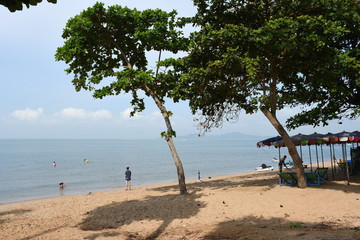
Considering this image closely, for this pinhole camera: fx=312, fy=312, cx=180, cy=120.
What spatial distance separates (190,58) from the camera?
1524 centimetres

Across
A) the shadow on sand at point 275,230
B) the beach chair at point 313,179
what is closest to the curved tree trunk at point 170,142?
the shadow on sand at point 275,230

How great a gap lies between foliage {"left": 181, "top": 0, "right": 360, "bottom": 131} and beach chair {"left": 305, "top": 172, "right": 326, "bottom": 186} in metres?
3.53

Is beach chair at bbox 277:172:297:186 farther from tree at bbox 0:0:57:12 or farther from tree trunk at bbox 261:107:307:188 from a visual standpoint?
tree at bbox 0:0:57:12

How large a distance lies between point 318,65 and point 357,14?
2623 millimetres

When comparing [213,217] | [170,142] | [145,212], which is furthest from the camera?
[170,142]

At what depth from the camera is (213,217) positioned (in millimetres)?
11797

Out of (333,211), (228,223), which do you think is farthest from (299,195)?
(228,223)

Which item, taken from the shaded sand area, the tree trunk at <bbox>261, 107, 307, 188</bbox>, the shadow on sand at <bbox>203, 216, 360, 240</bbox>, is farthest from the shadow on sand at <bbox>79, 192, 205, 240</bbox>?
the tree trunk at <bbox>261, 107, 307, 188</bbox>

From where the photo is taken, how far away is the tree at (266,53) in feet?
41.5

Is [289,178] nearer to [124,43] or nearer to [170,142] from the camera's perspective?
[170,142]

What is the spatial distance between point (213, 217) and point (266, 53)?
297 inches

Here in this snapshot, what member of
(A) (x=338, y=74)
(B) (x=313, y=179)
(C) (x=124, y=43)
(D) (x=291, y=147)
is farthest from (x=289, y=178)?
(C) (x=124, y=43)

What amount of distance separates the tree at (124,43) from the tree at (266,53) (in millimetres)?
1793

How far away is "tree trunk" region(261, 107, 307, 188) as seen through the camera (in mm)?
14969
